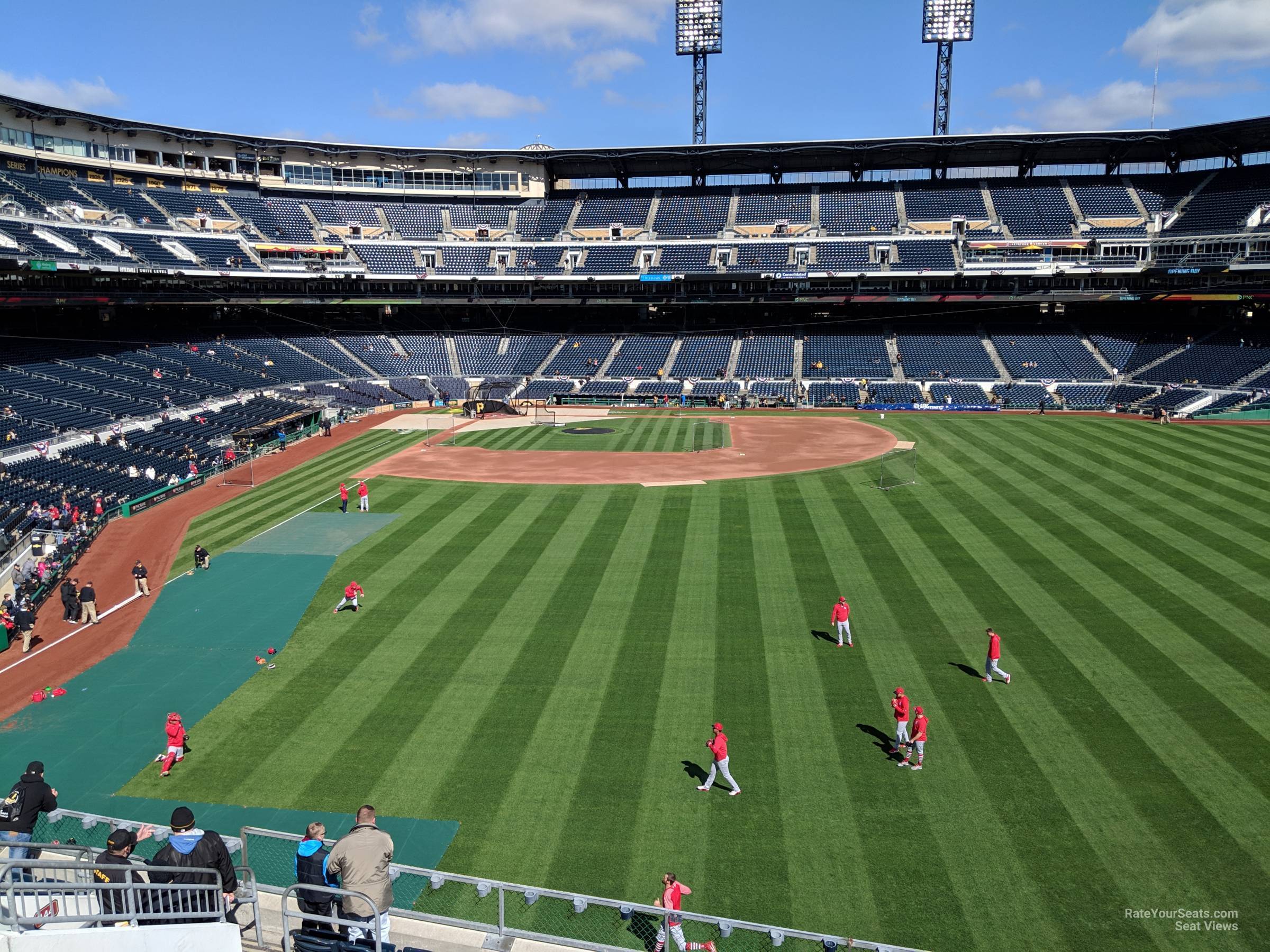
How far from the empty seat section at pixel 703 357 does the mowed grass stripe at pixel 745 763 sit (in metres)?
47.3

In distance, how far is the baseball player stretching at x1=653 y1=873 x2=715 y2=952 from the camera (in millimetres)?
10031

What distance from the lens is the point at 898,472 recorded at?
127 feet

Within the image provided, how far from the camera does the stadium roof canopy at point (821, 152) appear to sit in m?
68.5

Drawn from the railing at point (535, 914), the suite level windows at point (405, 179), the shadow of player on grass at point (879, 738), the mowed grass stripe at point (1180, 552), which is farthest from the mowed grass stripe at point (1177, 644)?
the suite level windows at point (405, 179)

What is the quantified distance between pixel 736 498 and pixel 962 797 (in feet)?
71.6

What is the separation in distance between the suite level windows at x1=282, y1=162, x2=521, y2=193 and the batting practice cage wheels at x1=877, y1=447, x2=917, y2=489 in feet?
199

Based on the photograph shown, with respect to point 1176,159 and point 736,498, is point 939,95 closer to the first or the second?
point 1176,159

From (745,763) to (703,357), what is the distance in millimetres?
60729

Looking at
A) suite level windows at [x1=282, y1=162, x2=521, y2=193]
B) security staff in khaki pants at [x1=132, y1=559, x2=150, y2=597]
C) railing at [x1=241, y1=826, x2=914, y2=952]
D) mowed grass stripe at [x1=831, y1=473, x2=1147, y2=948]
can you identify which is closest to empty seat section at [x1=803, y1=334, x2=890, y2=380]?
suite level windows at [x1=282, y1=162, x2=521, y2=193]

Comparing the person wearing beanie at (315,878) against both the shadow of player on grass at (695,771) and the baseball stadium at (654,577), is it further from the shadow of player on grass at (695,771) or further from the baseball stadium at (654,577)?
the shadow of player on grass at (695,771)

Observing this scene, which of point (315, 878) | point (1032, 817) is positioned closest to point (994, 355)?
point (1032, 817)

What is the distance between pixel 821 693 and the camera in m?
18.1

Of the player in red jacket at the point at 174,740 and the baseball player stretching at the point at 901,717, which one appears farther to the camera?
the player in red jacket at the point at 174,740

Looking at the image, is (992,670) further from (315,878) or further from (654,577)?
(315,878)
